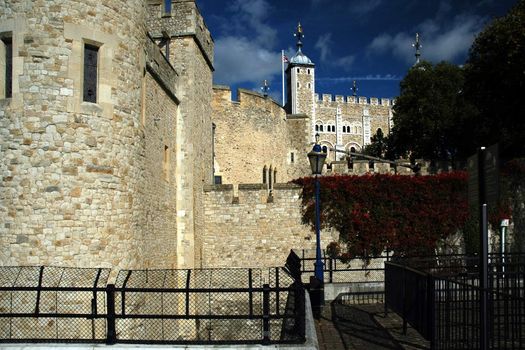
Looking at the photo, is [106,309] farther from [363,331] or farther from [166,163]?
[166,163]

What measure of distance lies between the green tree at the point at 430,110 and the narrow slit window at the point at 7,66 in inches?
1094

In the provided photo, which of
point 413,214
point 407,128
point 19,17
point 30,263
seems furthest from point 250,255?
point 407,128

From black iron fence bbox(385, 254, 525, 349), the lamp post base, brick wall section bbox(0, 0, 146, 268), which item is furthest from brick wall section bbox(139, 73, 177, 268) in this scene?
black iron fence bbox(385, 254, 525, 349)

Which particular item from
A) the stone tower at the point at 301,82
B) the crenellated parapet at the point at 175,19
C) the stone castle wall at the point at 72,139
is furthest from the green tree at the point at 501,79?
the stone tower at the point at 301,82

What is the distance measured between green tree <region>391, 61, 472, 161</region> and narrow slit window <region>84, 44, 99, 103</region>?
26.6 meters

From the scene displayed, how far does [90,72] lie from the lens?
10195 mm

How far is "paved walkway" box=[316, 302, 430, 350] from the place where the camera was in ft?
25.5

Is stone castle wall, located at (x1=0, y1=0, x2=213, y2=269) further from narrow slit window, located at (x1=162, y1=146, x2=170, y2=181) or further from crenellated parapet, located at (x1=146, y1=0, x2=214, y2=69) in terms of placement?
crenellated parapet, located at (x1=146, y1=0, x2=214, y2=69)

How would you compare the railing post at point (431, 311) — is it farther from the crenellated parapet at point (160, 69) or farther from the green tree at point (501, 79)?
the green tree at point (501, 79)

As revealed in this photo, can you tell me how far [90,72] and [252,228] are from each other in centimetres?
1087

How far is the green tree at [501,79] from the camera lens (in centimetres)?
2155

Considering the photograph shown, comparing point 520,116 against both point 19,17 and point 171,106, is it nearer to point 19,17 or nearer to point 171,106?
point 171,106

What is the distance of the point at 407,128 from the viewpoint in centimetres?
3522

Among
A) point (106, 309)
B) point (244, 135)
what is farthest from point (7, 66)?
point (244, 135)
